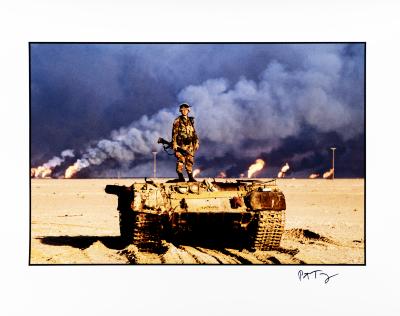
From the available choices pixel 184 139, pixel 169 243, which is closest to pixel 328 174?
pixel 184 139

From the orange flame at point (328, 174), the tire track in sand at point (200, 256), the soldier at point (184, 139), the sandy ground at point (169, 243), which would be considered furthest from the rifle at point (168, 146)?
the orange flame at point (328, 174)

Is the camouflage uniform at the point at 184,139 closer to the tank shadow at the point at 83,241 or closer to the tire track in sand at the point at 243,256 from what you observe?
the tire track in sand at the point at 243,256

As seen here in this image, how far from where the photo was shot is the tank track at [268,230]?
33.9 ft

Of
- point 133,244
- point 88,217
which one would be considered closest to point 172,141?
point 133,244

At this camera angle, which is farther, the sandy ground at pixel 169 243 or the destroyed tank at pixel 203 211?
the sandy ground at pixel 169 243

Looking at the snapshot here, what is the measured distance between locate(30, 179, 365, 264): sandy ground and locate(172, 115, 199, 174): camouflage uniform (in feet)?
4.99

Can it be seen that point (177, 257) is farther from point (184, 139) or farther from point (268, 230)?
point (184, 139)

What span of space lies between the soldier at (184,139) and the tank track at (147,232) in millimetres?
1272

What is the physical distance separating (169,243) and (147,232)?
719 millimetres

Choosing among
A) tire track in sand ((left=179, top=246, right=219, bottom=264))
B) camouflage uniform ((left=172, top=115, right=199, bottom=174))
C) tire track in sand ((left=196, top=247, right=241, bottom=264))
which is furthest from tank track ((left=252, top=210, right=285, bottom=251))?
camouflage uniform ((left=172, top=115, right=199, bottom=174))

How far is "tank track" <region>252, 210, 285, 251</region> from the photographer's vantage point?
1033 centimetres

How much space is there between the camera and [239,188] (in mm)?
10680

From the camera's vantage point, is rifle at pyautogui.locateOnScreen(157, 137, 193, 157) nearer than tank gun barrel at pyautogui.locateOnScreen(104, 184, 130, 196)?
No

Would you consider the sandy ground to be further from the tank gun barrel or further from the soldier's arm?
the soldier's arm
